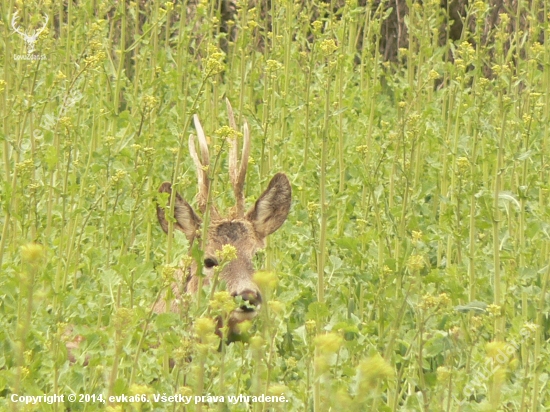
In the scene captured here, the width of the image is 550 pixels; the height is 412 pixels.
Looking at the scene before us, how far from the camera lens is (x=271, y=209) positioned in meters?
6.08

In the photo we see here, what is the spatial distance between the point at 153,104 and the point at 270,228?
2.90 ft

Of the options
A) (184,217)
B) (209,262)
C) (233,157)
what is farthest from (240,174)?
(209,262)

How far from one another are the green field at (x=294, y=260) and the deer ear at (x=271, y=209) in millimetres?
126

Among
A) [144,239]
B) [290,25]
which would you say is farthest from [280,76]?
[144,239]

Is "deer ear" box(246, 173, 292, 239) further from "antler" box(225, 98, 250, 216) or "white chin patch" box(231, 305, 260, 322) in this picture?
"white chin patch" box(231, 305, 260, 322)

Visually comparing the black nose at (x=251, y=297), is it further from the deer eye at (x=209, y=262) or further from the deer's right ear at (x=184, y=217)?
the deer's right ear at (x=184, y=217)

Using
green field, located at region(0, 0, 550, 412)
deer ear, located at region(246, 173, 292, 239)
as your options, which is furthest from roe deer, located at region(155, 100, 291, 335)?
green field, located at region(0, 0, 550, 412)

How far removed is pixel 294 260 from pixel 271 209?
38cm

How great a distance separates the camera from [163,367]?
181 inches

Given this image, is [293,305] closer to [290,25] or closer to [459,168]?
[459,168]

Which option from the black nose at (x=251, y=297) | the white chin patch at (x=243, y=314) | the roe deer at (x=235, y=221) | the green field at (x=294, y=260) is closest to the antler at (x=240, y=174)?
the roe deer at (x=235, y=221)

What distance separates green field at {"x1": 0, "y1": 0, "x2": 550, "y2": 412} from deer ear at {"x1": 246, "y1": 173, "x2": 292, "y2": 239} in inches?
5.0

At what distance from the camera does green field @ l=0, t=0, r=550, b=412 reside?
3889 mm

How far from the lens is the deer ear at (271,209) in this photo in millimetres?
6062
